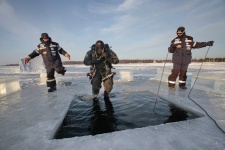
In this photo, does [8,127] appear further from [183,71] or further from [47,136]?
[183,71]

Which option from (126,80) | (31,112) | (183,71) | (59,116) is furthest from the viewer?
(126,80)

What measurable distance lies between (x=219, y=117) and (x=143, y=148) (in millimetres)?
1665

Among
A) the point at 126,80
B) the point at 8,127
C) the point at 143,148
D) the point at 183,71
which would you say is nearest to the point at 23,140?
the point at 8,127

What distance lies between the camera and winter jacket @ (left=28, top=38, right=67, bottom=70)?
543 cm

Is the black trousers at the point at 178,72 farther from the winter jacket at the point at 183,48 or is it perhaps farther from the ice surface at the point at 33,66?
the ice surface at the point at 33,66

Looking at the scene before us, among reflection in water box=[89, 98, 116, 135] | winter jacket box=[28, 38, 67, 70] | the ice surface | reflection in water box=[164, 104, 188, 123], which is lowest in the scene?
reflection in water box=[89, 98, 116, 135]

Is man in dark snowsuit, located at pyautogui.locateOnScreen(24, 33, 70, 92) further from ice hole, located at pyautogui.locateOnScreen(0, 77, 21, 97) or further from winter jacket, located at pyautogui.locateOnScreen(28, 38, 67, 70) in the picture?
ice hole, located at pyautogui.locateOnScreen(0, 77, 21, 97)

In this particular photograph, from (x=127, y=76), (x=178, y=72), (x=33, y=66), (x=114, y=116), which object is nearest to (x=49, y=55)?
(x=114, y=116)

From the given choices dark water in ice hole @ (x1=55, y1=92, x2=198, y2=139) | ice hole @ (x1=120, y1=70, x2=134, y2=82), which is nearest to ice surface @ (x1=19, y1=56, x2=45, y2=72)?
ice hole @ (x1=120, y1=70, x2=134, y2=82)

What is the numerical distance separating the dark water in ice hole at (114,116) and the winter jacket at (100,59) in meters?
1.10

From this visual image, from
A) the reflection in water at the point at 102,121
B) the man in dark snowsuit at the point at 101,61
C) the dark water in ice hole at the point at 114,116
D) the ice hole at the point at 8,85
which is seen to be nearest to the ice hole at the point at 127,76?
the man in dark snowsuit at the point at 101,61

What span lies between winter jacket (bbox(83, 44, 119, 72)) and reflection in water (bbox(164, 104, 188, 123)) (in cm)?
194

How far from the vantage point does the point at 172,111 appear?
325cm

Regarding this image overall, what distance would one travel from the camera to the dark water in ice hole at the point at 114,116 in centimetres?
248
